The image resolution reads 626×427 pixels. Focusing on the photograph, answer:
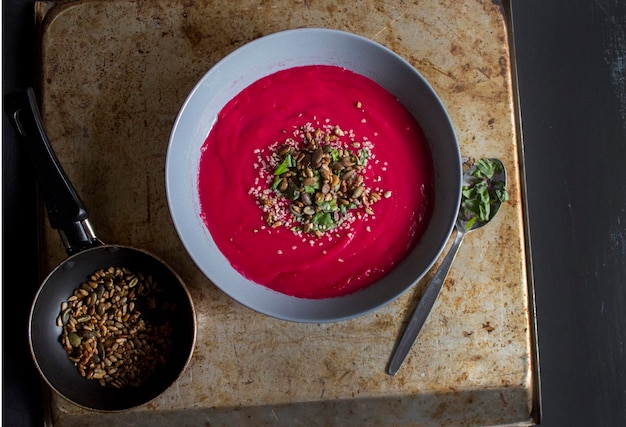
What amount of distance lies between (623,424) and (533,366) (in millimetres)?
502

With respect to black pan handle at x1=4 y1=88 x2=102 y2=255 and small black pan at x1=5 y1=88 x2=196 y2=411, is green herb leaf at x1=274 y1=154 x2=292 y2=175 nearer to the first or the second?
small black pan at x1=5 y1=88 x2=196 y2=411

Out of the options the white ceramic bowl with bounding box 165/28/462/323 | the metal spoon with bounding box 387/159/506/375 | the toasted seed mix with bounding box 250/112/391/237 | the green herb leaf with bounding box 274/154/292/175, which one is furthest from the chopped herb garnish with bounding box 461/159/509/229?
the green herb leaf with bounding box 274/154/292/175

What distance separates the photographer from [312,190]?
5.67 ft

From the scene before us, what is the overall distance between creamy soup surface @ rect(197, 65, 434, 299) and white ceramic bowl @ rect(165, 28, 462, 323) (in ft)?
0.10

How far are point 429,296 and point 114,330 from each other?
1013mm

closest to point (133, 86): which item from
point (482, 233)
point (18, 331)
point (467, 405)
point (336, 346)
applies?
point (18, 331)

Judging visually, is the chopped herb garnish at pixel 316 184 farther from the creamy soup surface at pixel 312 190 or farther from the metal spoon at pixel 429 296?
the metal spoon at pixel 429 296

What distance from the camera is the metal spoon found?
1.88m

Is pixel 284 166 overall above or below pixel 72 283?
above

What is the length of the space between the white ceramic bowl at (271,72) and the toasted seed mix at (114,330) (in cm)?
29

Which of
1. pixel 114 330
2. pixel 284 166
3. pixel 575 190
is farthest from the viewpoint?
pixel 575 190

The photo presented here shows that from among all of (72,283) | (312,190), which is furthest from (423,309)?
(72,283)

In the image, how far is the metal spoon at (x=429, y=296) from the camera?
1.88 m

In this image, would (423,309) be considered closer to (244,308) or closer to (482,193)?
(482,193)
